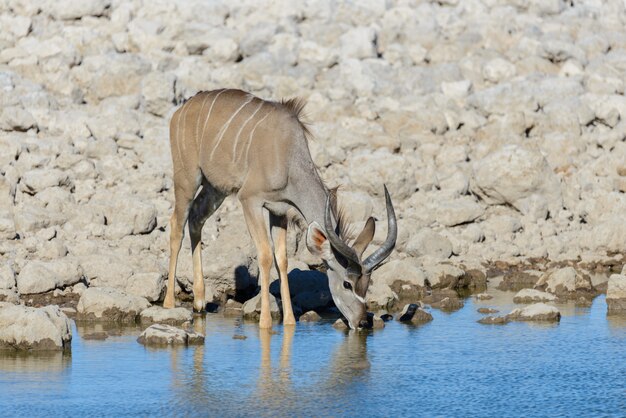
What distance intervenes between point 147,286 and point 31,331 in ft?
8.53

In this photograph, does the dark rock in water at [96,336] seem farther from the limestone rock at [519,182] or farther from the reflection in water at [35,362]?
the limestone rock at [519,182]

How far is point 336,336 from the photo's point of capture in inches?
468

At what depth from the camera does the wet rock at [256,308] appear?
42.3 ft

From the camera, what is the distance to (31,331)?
1076 cm

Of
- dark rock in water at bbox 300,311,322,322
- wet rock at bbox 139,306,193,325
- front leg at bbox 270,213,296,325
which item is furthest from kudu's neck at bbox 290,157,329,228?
wet rock at bbox 139,306,193,325

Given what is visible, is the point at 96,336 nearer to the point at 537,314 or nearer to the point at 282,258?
the point at 282,258

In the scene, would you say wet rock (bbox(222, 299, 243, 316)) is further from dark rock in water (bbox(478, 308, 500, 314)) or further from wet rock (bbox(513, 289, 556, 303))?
wet rock (bbox(513, 289, 556, 303))

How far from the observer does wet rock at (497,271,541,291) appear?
14.7 meters

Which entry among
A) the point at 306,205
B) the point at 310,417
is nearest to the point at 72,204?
the point at 306,205

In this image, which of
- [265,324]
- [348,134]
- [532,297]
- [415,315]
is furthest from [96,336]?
[348,134]

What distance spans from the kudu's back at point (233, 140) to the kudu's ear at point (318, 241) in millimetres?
694

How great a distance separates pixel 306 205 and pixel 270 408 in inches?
153

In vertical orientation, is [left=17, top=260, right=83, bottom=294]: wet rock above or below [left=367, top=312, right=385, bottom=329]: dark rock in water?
above

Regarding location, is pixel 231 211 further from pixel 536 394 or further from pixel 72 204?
pixel 536 394
